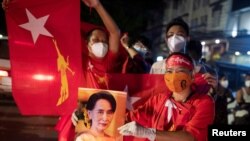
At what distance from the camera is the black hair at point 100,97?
2.29 meters

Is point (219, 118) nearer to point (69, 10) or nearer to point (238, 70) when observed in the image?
point (69, 10)

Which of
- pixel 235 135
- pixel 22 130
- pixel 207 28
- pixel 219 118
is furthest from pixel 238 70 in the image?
pixel 207 28

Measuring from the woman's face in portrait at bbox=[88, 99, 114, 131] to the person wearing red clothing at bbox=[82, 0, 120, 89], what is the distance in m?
0.13

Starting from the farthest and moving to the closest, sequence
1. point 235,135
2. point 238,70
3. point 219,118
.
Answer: point 238,70
point 219,118
point 235,135

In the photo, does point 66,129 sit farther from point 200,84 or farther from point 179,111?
point 200,84

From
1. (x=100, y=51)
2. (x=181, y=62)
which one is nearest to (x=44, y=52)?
(x=100, y=51)

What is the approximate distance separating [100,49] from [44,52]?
0.34 m

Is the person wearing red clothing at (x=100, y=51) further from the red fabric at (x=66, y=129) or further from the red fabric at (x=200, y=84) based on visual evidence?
the red fabric at (x=200, y=84)

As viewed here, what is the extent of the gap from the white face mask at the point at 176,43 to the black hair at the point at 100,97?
0.45 meters

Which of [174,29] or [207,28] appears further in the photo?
[207,28]

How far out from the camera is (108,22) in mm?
2398

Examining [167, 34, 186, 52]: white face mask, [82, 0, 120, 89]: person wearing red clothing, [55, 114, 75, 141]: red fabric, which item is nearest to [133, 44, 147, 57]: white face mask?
[82, 0, 120, 89]: person wearing red clothing

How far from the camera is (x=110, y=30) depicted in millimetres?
2420

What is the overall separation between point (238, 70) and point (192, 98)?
18.7 ft
